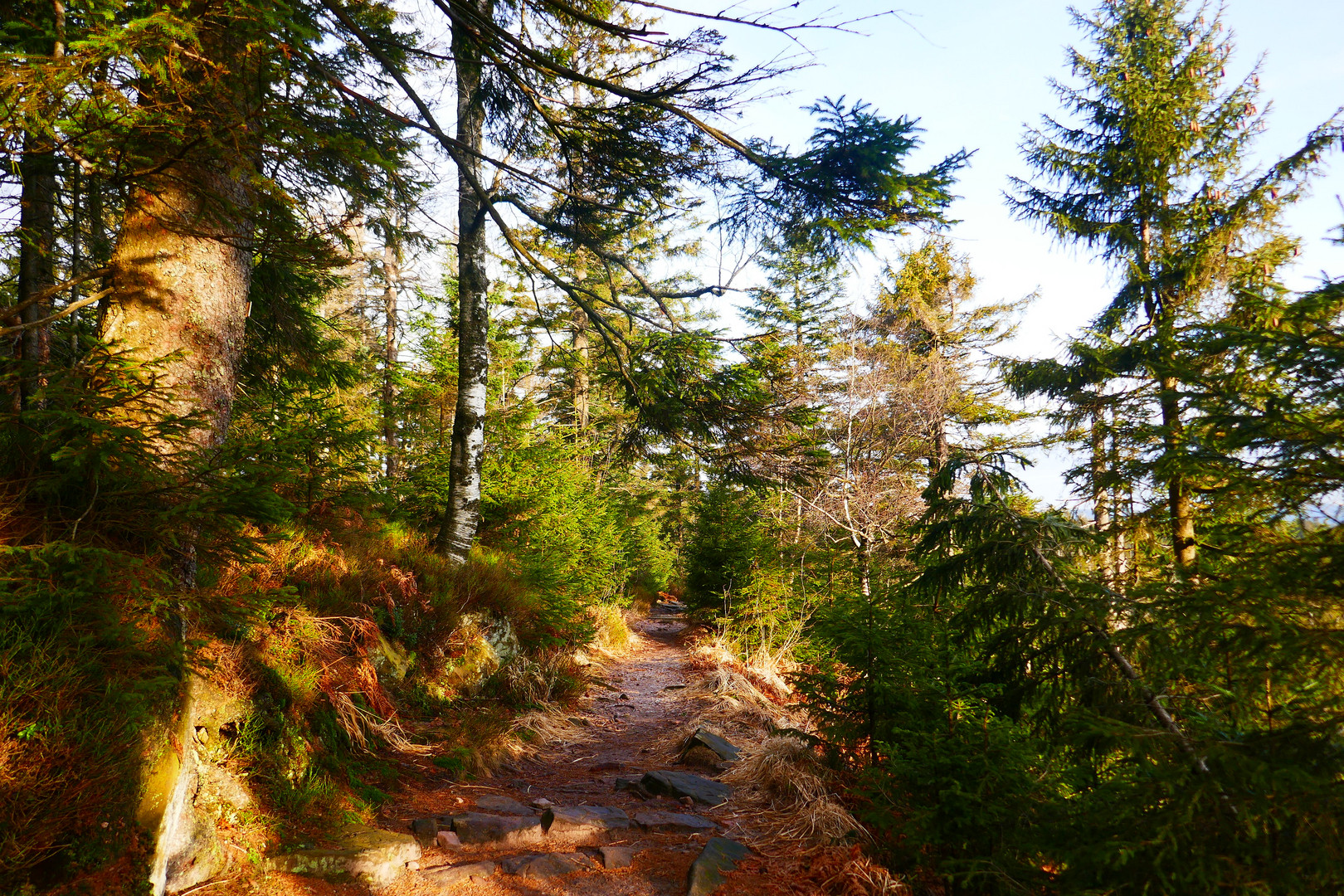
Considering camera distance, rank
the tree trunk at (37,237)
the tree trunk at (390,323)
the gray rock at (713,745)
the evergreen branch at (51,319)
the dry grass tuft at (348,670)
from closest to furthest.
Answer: the evergreen branch at (51,319)
the tree trunk at (37,237)
the dry grass tuft at (348,670)
the gray rock at (713,745)
the tree trunk at (390,323)

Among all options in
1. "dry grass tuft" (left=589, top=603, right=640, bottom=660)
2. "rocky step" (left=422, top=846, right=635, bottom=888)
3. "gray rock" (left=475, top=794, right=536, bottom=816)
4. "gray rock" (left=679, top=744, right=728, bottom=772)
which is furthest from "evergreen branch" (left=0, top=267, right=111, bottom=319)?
"dry grass tuft" (left=589, top=603, right=640, bottom=660)

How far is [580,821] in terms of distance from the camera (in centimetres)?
432

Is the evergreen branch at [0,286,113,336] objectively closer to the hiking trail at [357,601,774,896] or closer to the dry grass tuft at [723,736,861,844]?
the hiking trail at [357,601,774,896]

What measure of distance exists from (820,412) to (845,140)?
9.67ft

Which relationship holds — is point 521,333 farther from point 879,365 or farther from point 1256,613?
point 1256,613

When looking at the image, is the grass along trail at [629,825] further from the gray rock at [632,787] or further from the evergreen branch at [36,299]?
the evergreen branch at [36,299]

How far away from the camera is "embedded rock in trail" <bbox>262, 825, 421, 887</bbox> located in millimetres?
3346

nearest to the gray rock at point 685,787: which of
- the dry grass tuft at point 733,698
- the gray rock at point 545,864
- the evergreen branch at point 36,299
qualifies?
the gray rock at point 545,864

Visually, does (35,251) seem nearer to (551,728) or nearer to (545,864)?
A: (545,864)

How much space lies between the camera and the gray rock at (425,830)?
3.98 m

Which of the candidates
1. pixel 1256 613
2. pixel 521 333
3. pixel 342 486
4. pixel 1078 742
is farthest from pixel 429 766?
pixel 521 333

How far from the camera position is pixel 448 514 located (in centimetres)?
774

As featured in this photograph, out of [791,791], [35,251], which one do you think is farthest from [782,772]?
[35,251]

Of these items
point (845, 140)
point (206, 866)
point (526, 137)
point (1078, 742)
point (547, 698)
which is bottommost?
point (547, 698)
